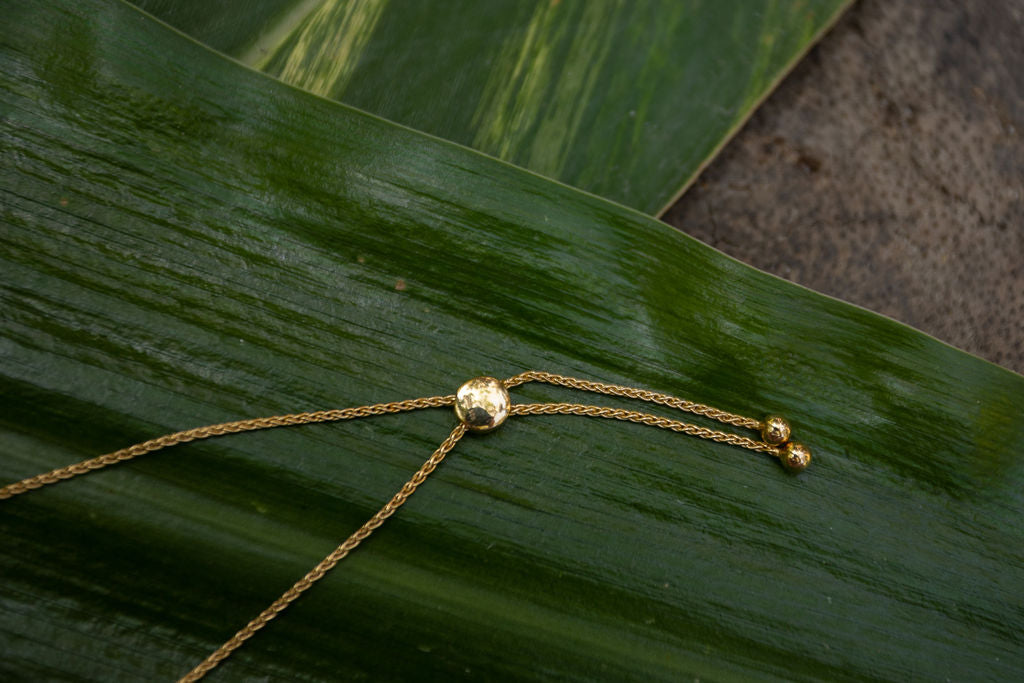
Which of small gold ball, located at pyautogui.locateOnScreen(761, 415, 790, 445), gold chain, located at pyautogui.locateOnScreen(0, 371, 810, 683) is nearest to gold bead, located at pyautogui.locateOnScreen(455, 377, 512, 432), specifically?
gold chain, located at pyautogui.locateOnScreen(0, 371, 810, 683)

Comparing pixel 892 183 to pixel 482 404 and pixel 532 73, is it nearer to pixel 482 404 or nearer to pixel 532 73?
pixel 532 73

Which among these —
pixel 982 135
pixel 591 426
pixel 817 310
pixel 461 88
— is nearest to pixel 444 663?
pixel 591 426

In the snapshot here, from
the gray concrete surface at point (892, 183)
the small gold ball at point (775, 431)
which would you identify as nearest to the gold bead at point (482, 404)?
the small gold ball at point (775, 431)

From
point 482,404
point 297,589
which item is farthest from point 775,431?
point 297,589

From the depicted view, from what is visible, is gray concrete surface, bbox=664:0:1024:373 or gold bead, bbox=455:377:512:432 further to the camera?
gray concrete surface, bbox=664:0:1024:373

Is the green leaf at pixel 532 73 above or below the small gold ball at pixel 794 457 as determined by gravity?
above

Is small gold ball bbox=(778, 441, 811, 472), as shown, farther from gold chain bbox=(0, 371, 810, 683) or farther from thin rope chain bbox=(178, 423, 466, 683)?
thin rope chain bbox=(178, 423, 466, 683)

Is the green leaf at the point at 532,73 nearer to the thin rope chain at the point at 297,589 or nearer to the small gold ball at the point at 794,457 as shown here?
the small gold ball at the point at 794,457
